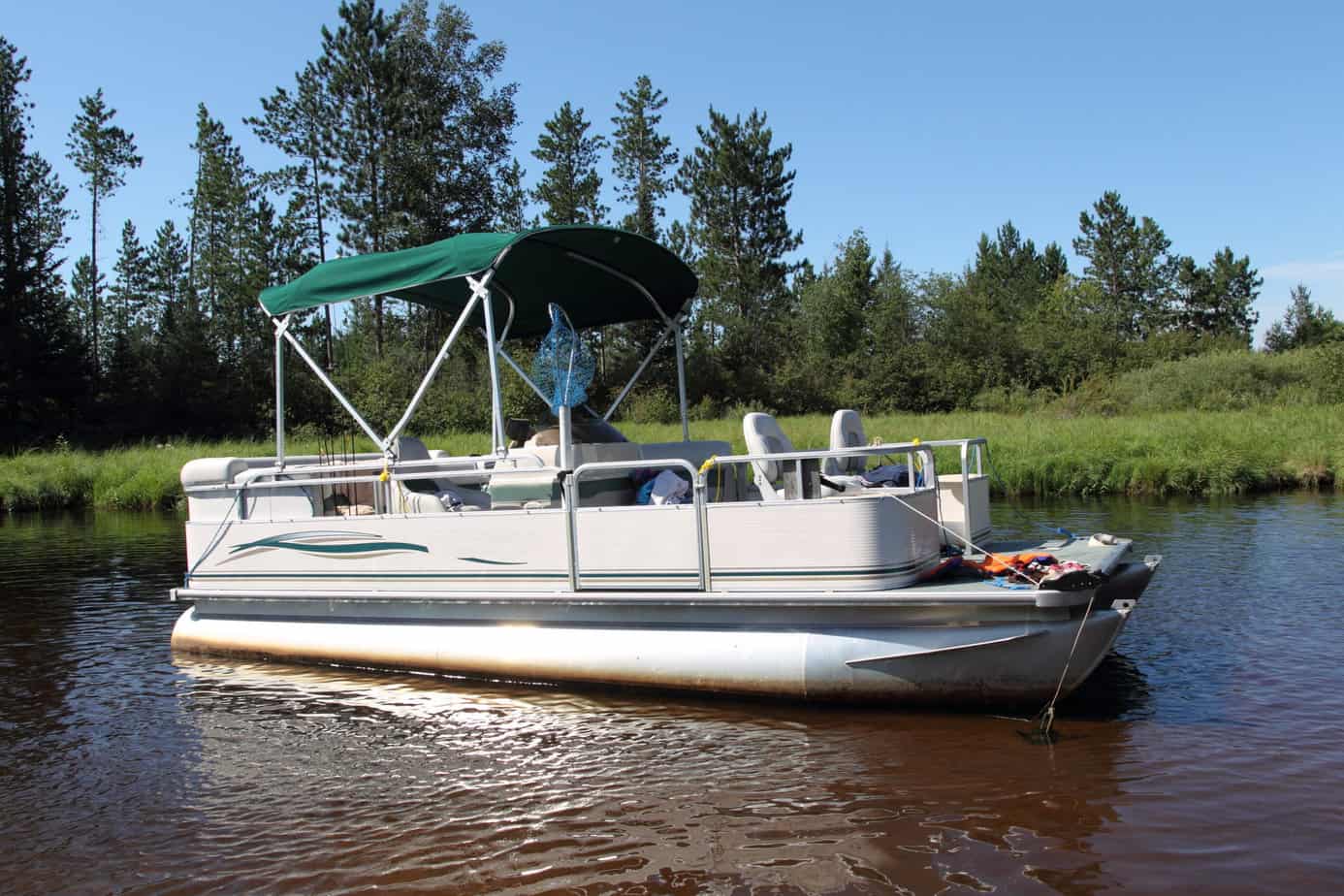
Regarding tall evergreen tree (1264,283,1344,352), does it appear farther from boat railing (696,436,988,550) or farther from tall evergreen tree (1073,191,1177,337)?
boat railing (696,436,988,550)

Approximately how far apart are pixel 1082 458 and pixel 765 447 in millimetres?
13931

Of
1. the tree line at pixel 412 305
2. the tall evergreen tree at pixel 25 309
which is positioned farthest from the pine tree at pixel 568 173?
the tall evergreen tree at pixel 25 309

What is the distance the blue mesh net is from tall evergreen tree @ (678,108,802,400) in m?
37.0

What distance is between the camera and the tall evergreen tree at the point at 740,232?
45.1 meters

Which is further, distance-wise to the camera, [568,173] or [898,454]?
[568,173]

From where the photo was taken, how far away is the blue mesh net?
7.40m

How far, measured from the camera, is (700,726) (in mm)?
6480

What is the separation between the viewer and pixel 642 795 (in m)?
5.48

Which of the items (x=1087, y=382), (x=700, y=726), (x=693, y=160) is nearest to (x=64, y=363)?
(x=693, y=160)

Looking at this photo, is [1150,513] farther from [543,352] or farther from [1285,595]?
[543,352]

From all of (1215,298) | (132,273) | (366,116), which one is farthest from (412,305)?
(1215,298)

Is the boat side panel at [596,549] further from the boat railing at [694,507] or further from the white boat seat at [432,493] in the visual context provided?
the white boat seat at [432,493]

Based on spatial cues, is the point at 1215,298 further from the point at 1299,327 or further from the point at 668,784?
the point at 668,784

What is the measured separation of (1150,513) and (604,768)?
12.4 m
